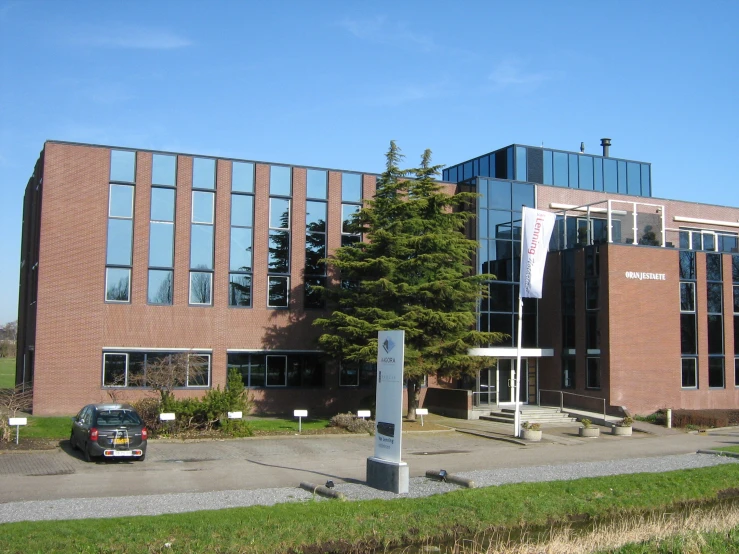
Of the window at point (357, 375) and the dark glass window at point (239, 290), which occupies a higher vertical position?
the dark glass window at point (239, 290)

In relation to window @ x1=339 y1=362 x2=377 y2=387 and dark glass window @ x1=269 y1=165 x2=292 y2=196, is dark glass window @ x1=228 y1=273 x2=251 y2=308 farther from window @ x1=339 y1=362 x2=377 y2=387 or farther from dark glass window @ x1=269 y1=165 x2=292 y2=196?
window @ x1=339 y1=362 x2=377 y2=387

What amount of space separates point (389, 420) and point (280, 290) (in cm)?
1876

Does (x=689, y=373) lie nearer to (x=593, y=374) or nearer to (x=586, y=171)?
(x=593, y=374)

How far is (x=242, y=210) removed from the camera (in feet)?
112

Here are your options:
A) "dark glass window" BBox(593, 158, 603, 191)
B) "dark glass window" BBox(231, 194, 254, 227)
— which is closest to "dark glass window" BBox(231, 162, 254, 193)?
"dark glass window" BBox(231, 194, 254, 227)

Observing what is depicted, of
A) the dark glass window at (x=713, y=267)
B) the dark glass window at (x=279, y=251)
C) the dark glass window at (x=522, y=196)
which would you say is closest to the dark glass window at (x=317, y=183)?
the dark glass window at (x=279, y=251)

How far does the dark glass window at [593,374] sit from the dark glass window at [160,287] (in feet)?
61.3

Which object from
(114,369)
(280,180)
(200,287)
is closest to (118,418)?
(114,369)

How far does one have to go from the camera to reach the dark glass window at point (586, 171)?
152ft

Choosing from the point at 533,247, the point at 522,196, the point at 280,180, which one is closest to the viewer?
the point at 533,247

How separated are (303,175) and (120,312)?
33.1ft

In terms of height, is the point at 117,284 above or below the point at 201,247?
below

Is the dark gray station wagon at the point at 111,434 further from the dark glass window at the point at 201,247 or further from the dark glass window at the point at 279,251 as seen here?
the dark glass window at the point at 279,251

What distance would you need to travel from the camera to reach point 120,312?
3167cm
